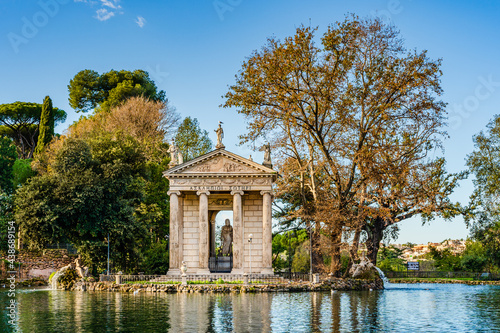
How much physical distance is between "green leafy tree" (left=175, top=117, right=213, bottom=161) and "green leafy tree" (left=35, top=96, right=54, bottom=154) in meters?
15.8

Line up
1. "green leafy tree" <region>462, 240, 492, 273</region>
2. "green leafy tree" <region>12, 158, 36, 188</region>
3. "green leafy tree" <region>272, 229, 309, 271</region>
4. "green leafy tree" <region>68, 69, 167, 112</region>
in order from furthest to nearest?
"green leafy tree" <region>68, 69, 167, 112</region>
"green leafy tree" <region>272, 229, 309, 271</region>
"green leafy tree" <region>462, 240, 492, 273</region>
"green leafy tree" <region>12, 158, 36, 188</region>

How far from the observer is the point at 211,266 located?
4672cm

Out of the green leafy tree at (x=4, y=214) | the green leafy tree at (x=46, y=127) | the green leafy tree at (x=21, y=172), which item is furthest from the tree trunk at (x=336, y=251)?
the green leafy tree at (x=46, y=127)

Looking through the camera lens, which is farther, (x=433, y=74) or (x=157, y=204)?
(x=157, y=204)

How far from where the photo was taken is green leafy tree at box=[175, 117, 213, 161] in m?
66.7

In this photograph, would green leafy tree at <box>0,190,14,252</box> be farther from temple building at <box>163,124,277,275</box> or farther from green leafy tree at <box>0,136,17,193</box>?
temple building at <box>163,124,277,275</box>

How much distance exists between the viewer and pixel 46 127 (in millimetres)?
69562

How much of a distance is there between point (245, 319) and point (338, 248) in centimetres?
2347

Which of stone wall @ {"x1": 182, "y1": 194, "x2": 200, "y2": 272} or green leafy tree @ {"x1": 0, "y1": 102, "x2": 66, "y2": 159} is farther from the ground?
green leafy tree @ {"x1": 0, "y1": 102, "x2": 66, "y2": 159}

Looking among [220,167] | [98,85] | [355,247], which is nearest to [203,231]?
[220,167]

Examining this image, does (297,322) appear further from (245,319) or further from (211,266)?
(211,266)

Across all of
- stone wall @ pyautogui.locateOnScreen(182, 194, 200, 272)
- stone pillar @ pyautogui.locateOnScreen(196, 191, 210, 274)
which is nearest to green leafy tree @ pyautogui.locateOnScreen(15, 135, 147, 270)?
stone wall @ pyautogui.locateOnScreen(182, 194, 200, 272)

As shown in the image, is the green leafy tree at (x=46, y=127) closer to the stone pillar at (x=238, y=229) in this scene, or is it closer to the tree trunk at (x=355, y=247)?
the stone pillar at (x=238, y=229)

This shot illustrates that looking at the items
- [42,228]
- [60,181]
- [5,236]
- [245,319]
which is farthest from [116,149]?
[245,319]
